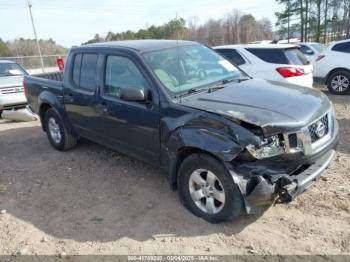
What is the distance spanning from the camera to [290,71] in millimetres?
7434

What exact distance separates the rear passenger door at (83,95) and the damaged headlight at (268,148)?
2.51 meters

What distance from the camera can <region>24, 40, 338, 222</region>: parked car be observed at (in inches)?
127

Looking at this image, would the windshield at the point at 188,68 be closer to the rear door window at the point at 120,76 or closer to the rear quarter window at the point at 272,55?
the rear door window at the point at 120,76

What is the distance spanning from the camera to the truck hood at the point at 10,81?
10.0m

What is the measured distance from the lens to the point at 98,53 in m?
4.88

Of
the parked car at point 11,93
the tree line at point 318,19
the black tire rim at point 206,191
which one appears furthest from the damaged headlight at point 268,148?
the tree line at point 318,19

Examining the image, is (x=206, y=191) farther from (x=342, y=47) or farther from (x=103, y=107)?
(x=342, y=47)

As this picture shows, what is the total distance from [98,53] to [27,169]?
90.4 inches

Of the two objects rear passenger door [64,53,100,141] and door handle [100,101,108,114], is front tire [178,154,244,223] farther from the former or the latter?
rear passenger door [64,53,100,141]

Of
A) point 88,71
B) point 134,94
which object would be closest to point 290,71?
point 88,71

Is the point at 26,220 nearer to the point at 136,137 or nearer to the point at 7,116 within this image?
the point at 136,137

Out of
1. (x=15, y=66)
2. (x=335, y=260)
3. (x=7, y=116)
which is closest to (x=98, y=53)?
(x=335, y=260)

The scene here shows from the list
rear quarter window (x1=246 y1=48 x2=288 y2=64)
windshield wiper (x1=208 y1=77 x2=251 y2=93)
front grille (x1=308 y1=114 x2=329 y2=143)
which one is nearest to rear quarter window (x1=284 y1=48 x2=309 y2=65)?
rear quarter window (x1=246 y1=48 x2=288 y2=64)

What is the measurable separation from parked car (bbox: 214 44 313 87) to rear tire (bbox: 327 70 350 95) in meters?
2.82
